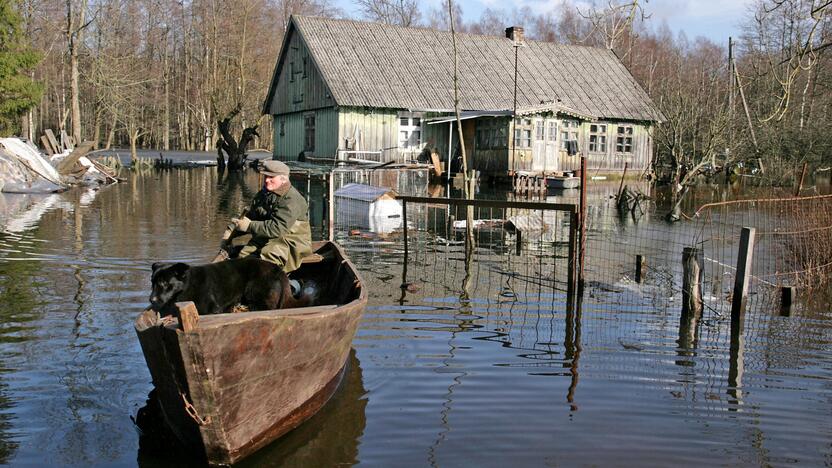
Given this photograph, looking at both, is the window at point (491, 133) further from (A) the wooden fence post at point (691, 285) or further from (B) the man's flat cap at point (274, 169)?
(B) the man's flat cap at point (274, 169)

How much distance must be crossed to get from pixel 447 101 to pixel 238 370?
31616mm

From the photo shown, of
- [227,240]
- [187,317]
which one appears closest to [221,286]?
[187,317]

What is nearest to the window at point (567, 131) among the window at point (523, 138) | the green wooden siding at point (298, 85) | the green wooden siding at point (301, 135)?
the window at point (523, 138)

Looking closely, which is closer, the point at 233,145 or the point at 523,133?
the point at 523,133

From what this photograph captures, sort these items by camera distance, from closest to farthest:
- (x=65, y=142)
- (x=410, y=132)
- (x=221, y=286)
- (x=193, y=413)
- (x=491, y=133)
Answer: (x=193, y=413), (x=221, y=286), (x=491, y=133), (x=410, y=132), (x=65, y=142)

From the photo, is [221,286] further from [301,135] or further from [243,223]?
[301,135]

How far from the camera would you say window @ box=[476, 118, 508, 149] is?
113ft

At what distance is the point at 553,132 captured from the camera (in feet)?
117

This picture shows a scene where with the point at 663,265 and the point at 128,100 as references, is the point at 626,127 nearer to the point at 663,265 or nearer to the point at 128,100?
the point at 663,265

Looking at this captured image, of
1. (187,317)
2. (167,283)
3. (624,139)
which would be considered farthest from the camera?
(624,139)

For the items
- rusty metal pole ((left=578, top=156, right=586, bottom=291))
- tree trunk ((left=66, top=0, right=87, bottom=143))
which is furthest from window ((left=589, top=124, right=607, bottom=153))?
tree trunk ((left=66, top=0, right=87, bottom=143))

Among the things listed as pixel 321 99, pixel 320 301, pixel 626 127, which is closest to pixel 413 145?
pixel 321 99

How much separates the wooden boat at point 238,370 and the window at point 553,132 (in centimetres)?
3034

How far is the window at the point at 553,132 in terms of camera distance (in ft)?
117
